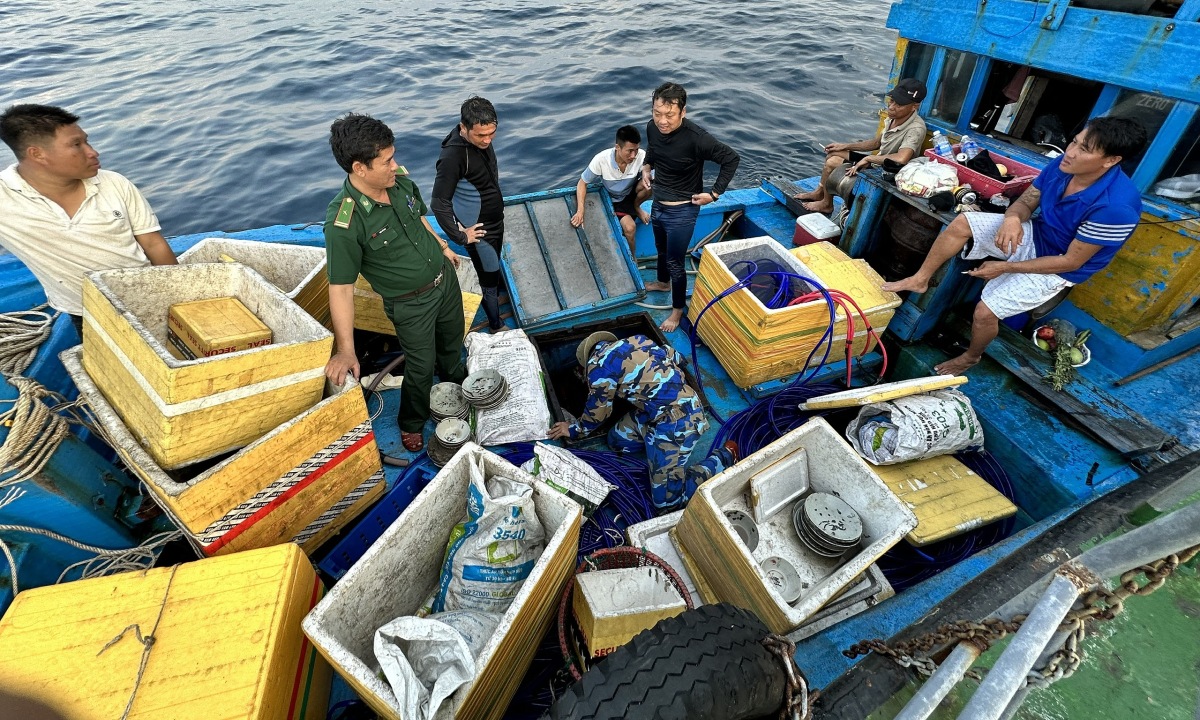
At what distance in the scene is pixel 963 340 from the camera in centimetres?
464

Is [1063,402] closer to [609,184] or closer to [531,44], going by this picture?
[609,184]

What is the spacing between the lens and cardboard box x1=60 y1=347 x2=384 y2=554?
7.79ft

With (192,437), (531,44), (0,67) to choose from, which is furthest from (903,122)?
(0,67)

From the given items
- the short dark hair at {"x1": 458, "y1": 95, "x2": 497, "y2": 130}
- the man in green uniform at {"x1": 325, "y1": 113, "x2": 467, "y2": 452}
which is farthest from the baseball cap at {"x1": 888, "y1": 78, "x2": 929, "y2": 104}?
the man in green uniform at {"x1": 325, "y1": 113, "x2": 467, "y2": 452}

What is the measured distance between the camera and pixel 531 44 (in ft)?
44.8

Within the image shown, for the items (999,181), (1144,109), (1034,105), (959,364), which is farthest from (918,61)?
(959,364)

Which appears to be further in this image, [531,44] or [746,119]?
[531,44]

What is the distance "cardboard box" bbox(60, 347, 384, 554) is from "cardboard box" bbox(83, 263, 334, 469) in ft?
0.35

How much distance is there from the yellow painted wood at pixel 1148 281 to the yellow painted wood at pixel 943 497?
1.87m

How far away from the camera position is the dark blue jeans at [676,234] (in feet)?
15.7

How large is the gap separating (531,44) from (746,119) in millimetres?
6489

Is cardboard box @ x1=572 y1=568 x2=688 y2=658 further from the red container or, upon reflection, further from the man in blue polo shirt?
the red container

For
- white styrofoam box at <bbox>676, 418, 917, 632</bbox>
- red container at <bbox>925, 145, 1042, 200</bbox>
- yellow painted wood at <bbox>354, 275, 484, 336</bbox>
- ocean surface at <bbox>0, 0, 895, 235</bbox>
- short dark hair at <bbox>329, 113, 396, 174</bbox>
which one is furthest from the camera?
ocean surface at <bbox>0, 0, 895, 235</bbox>

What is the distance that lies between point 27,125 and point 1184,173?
280 inches
